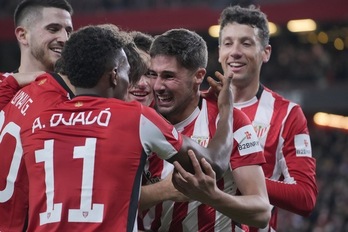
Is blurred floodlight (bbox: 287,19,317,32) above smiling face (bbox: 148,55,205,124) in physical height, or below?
below

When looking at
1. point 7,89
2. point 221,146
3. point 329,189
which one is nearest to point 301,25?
point 329,189

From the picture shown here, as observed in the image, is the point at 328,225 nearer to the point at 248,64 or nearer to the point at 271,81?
the point at 271,81

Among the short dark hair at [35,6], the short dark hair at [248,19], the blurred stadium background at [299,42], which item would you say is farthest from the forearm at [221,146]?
the blurred stadium background at [299,42]

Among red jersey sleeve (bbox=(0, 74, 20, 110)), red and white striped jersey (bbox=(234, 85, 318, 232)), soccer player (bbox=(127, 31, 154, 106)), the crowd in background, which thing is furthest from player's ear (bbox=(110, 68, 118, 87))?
the crowd in background

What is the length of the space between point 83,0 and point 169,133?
25.3 meters

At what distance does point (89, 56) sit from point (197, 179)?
0.86 m

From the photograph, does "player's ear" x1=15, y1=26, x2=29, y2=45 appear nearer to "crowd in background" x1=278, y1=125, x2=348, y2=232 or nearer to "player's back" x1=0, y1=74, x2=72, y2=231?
"player's back" x1=0, y1=74, x2=72, y2=231

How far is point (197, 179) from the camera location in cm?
441

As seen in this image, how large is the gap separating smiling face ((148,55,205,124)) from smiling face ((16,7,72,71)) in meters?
0.77

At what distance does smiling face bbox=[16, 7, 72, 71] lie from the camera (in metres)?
5.70

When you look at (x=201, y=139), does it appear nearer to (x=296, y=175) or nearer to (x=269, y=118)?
(x=296, y=175)

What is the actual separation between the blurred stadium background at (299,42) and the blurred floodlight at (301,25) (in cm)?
5

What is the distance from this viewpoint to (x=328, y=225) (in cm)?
1969

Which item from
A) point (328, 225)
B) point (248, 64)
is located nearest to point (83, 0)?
point (328, 225)
